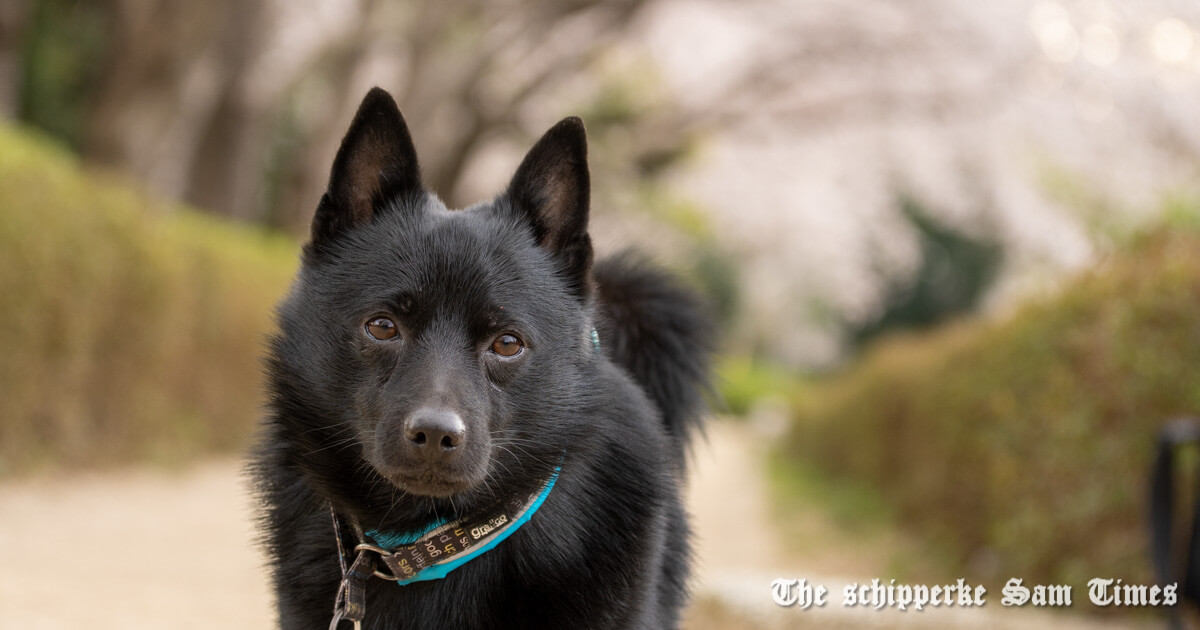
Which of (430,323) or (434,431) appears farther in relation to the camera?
(430,323)

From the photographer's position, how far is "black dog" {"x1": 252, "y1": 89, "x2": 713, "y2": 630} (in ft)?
6.79

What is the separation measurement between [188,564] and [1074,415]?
16.1 ft

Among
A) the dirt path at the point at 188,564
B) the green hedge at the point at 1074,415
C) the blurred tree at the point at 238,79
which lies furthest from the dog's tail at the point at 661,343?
the blurred tree at the point at 238,79

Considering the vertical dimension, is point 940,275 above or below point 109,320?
above

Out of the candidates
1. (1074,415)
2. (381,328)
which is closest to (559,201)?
(381,328)

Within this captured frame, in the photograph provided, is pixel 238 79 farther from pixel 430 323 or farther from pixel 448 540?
pixel 448 540

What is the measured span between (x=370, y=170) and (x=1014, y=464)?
14.9 ft

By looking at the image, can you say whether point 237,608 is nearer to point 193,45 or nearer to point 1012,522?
point 1012,522

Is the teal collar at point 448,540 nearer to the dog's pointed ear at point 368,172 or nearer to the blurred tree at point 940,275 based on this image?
the dog's pointed ear at point 368,172

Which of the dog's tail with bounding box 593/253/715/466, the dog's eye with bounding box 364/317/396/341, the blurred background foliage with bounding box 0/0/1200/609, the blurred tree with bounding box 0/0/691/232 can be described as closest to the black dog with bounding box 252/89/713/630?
the dog's eye with bounding box 364/317/396/341

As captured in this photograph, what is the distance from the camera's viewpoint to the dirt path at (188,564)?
4.08 metres

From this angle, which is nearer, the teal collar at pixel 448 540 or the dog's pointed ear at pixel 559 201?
the teal collar at pixel 448 540

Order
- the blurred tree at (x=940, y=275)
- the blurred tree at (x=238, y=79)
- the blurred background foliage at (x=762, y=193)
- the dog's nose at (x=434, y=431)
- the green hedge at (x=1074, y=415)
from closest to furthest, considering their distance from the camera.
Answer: the dog's nose at (x=434, y=431) < the green hedge at (x=1074, y=415) < the blurred background foliage at (x=762, y=193) < the blurred tree at (x=238, y=79) < the blurred tree at (x=940, y=275)

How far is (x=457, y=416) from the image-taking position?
6.33 ft
